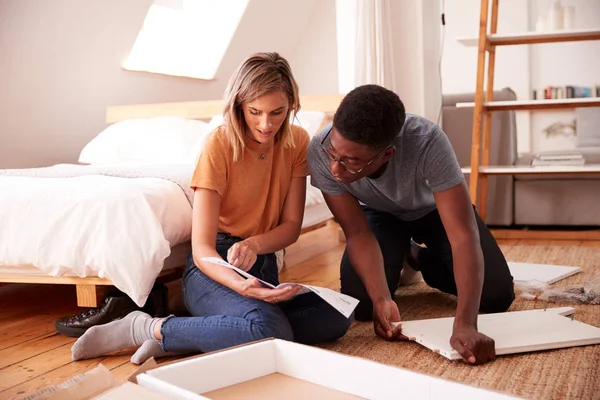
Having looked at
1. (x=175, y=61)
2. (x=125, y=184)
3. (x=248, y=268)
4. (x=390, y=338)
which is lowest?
(x=390, y=338)

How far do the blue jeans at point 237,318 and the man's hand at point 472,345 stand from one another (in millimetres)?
315

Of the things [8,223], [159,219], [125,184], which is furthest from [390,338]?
[8,223]

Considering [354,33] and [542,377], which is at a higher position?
[354,33]

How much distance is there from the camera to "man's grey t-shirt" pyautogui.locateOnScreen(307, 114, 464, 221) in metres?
1.65

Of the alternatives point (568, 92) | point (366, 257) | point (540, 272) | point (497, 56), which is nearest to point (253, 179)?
point (366, 257)

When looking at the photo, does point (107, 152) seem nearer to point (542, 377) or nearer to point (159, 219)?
point (159, 219)

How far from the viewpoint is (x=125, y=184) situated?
201 cm

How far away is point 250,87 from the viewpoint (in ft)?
5.62

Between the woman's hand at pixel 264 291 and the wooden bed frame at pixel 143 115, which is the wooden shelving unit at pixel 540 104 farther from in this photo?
the woman's hand at pixel 264 291

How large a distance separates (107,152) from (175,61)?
1306mm

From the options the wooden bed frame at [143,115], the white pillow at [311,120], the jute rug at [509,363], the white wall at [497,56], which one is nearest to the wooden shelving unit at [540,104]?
the wooden bed frame at [143,115]

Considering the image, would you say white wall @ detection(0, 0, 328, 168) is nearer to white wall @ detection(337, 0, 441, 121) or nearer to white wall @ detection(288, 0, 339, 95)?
white wall @ detection(288, 0, 339, 95)

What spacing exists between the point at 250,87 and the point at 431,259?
875 mm

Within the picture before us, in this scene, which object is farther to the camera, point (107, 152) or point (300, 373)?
point (107, 152)
